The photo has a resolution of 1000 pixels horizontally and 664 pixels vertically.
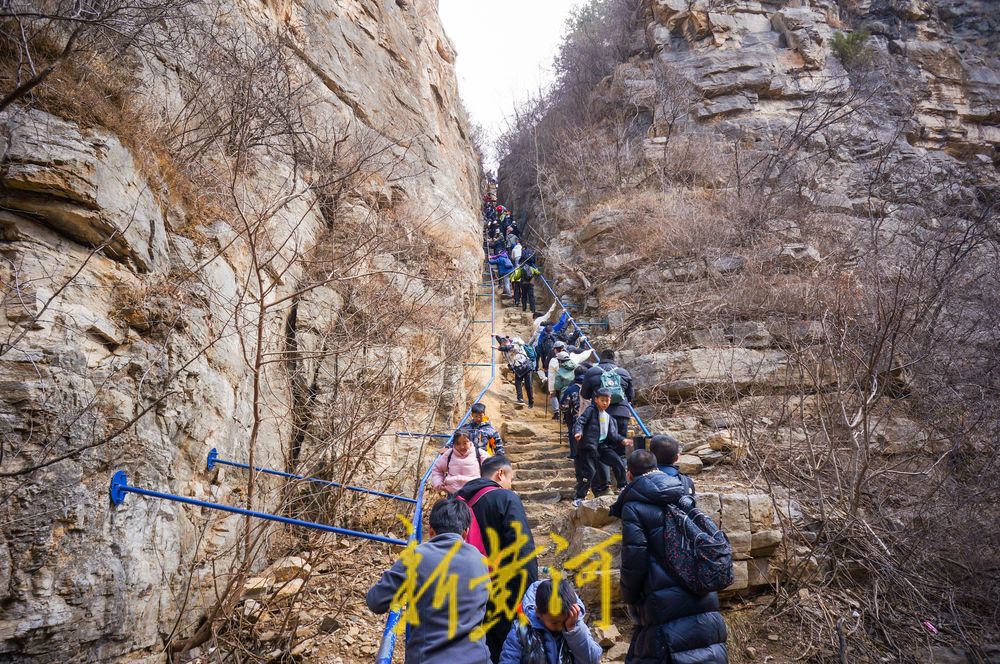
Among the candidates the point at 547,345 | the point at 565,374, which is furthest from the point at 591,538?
the point at 547,345

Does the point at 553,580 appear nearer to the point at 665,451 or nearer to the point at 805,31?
the point at 665,451

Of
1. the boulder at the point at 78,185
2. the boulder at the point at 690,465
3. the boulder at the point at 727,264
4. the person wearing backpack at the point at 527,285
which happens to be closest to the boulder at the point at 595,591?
the boulder at the point at 690,465

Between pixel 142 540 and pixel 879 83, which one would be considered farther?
pixel 879 83

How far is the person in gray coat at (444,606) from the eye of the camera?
8.32 ft

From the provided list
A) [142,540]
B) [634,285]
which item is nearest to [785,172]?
[634,285]

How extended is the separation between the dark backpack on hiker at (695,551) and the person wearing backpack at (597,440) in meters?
3.25

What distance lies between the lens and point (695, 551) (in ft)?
10.8

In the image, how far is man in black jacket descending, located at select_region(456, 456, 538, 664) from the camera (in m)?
3.42

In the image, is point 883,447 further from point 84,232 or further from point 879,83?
point 879,83

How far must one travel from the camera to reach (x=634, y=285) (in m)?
13.9

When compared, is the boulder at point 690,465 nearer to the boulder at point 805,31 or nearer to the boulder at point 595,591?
the boulder at point 595,591

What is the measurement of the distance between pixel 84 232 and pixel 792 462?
7.70 meters

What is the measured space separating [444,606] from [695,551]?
1.59 metres

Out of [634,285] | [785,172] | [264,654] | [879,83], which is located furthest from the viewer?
[879,83]
